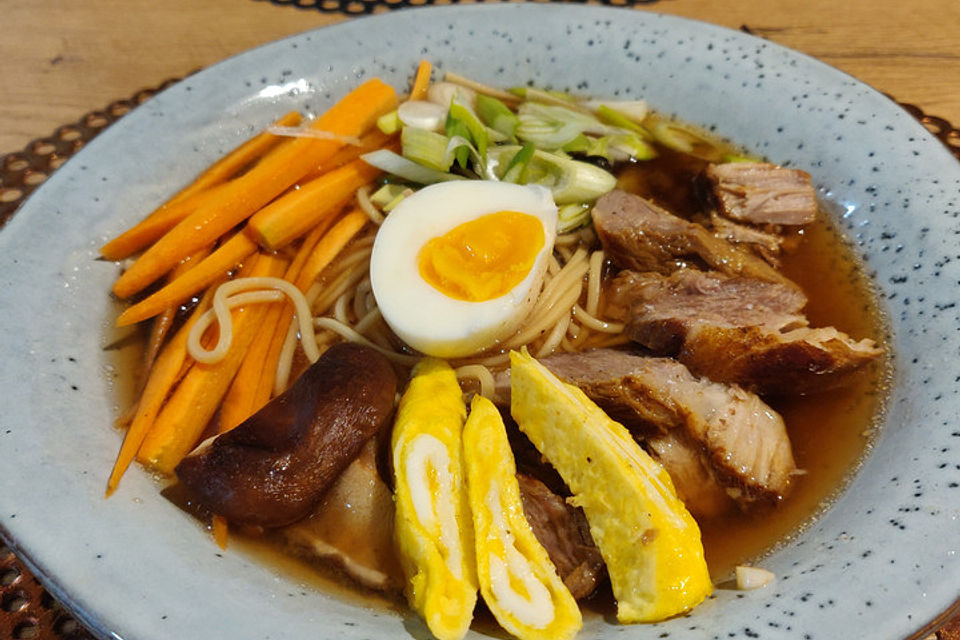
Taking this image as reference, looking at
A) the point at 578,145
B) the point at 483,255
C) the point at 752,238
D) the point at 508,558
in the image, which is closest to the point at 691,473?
the point at 508,558

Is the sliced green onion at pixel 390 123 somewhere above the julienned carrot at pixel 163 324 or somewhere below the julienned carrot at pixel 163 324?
above

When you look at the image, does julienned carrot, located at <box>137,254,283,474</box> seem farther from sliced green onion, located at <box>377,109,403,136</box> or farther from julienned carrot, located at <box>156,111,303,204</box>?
sliced green onion, located at <box>377,109,403,136</box>

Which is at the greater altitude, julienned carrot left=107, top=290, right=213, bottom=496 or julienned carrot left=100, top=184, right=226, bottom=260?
julienned carrot left=100, top=184, right=226, bottom=260

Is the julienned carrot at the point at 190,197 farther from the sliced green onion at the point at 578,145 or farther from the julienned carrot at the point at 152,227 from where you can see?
the sliced green onion at the point at 578,145

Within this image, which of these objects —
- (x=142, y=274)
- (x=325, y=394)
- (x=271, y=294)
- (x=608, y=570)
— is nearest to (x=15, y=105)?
(x=142, y=274)

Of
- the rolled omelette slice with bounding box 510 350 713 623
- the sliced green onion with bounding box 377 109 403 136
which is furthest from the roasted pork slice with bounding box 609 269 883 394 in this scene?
the sliced green onion with bounding box 377 109 403 136

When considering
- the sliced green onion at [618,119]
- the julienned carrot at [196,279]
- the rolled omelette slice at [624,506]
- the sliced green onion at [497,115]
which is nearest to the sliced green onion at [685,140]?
the sliced green onion at [618,119]
